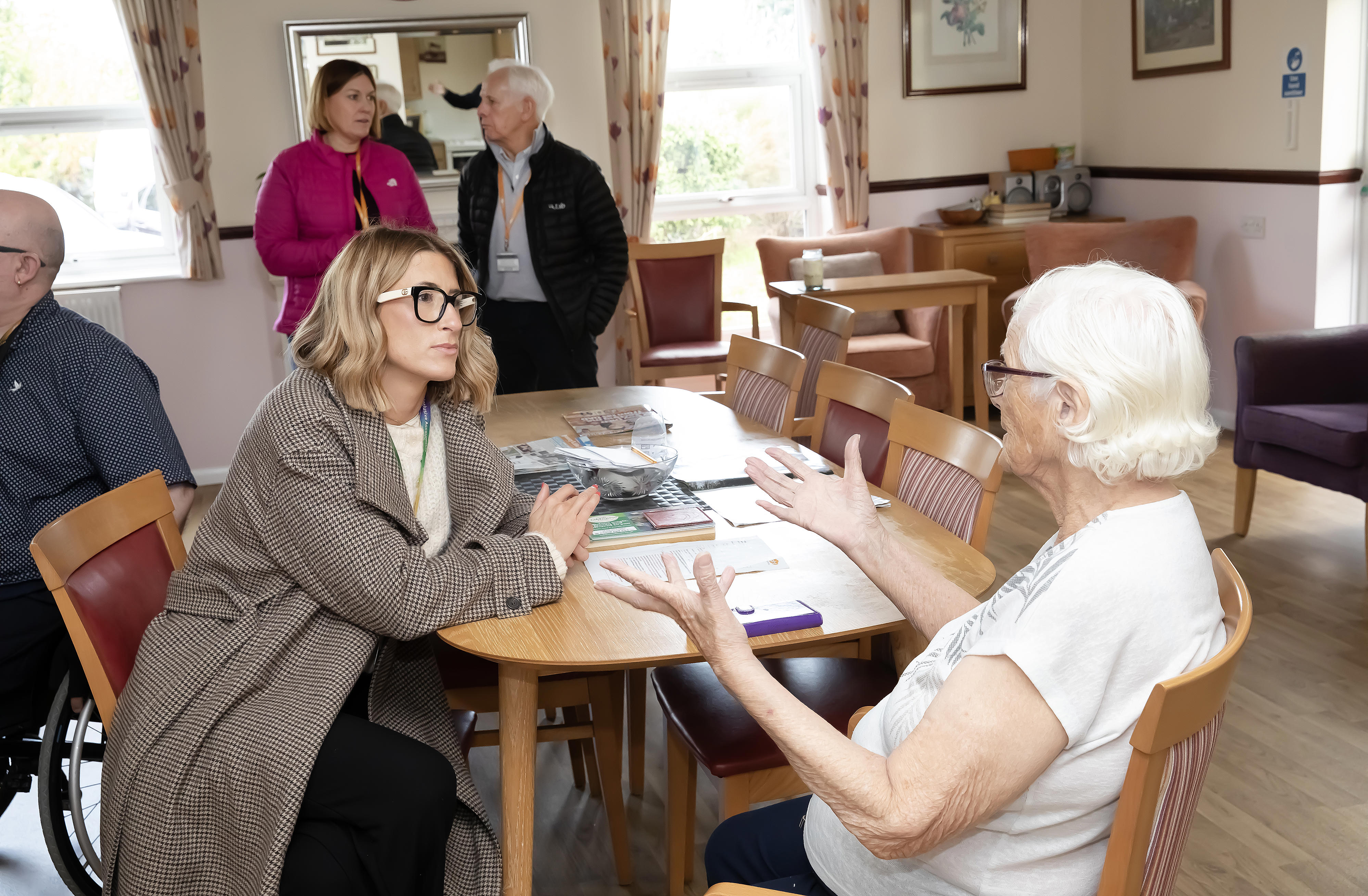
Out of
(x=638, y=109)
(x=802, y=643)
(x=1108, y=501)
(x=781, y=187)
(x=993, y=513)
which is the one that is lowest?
(x=993, y=513)

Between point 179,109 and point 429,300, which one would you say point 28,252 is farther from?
point 179,109

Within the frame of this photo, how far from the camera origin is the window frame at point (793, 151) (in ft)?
19.5

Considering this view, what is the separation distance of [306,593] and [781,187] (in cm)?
487

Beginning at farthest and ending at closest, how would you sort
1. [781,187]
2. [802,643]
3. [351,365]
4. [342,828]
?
[781,187] < [351,365] < [342,828] < [802,643]

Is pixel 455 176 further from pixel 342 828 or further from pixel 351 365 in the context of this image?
pixel 342 828

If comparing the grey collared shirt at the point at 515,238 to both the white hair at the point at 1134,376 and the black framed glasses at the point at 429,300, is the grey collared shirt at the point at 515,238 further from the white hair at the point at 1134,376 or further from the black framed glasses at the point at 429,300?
the white hair at the point at 1134,376

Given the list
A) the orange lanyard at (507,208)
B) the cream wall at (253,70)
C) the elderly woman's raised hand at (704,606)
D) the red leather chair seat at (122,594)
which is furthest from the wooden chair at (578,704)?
the cream wall at (253,70)

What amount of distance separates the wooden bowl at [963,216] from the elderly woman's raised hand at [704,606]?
16.2ft

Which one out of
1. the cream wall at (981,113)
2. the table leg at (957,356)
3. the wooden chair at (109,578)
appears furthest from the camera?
the cream wall at (981,113)

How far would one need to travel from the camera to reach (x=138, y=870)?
164 centimetres

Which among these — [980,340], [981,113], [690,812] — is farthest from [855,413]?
[981,113]

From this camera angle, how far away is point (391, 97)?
5.36 metres

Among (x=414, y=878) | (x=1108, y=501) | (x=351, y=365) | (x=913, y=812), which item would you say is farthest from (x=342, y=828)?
(x=1108, y=501)

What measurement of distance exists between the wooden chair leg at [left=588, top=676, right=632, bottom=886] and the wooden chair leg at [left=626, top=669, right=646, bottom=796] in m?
0.12
